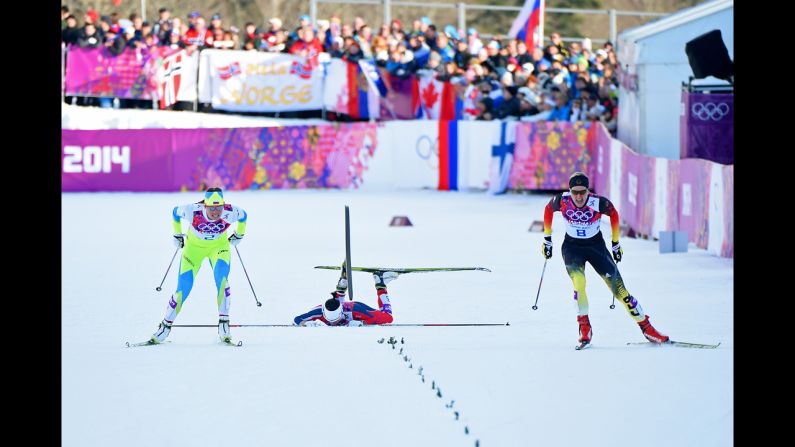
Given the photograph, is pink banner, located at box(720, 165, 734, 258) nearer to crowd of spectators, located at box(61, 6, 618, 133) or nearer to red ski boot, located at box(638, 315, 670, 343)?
red ski boot, located at box(638, 315, 670, 343)

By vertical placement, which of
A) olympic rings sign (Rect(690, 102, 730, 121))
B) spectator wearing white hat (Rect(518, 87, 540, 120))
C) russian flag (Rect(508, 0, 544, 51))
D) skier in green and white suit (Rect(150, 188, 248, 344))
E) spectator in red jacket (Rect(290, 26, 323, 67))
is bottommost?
skier in green and white suit (Rect(150, 188, 248, 344))

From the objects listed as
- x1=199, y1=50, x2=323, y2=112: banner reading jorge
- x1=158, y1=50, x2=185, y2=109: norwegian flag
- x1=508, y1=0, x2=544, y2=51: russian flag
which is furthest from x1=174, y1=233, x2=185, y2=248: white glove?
x1=508, y1=0, x2=544, y2=51: russian flag

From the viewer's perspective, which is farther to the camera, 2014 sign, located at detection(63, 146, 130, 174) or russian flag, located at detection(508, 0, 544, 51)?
russian flag, located at detection(508, 0, 544, 51)

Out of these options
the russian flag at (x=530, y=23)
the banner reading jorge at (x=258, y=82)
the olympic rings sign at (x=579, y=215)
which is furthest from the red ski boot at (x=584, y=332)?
the russian flag at (x=530, y=23)

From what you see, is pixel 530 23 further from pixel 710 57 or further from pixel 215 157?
pixel 710 57

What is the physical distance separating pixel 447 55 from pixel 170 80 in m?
6.27

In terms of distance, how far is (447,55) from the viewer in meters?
31.8

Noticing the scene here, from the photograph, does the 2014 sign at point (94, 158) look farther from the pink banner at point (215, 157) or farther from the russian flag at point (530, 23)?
the russian flag at point (530, 23)

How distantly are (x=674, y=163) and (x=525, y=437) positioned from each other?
12991 millimetres

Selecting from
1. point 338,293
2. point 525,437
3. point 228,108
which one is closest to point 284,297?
point 338,293

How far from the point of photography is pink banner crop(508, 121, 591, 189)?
101 feet

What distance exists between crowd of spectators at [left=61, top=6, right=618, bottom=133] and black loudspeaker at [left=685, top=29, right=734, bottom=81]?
6929mm

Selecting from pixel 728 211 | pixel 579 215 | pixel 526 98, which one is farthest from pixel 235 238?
pixel 526 98

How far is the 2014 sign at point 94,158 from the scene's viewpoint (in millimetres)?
31812
